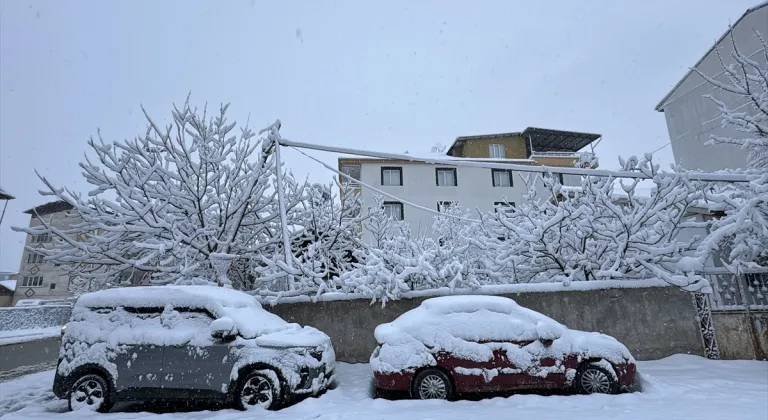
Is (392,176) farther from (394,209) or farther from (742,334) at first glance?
(742,334)

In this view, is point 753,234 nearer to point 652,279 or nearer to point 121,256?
point 652,279

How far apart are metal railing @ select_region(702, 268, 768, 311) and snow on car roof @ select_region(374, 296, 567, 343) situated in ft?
16.3

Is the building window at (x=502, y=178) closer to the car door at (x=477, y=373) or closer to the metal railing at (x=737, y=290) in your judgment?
the metal railing at (x=737, y=290)

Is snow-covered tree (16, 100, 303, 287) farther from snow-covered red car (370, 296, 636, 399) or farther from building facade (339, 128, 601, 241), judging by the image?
building facade (339, 128, 601, 241)

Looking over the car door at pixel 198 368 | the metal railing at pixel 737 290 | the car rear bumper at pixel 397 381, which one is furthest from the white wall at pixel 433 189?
the car door at pixel 198 368

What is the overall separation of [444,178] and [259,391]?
26370 mm

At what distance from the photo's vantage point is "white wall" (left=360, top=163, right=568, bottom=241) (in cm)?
2956

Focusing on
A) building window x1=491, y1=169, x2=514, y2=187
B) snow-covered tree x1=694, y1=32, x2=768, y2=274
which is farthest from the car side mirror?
building window x1=491, y1=169, x2=514, y2=187

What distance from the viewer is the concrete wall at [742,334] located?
26.0 feet

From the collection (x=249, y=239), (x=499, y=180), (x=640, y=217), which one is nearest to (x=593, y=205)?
(x=640, y=217)

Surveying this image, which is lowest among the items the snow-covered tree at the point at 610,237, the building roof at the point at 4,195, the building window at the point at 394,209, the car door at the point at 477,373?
the car door at the point at 477,373

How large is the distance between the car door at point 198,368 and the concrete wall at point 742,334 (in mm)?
9659

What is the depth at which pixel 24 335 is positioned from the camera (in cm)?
1692

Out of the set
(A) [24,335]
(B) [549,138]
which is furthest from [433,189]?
(A) [24,335]
